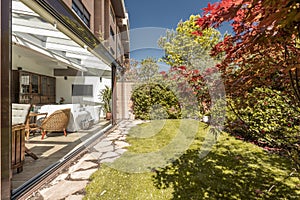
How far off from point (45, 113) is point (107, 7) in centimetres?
937

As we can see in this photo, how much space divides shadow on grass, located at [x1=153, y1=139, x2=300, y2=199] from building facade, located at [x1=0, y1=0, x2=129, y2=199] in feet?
7.23

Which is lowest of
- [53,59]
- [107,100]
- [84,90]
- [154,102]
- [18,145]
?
[18,145]

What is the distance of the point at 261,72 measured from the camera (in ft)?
6.59

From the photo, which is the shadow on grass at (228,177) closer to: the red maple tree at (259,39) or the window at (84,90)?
the red maple tree at (259,39)

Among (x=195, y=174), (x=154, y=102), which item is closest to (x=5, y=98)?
(x=195, y=174)

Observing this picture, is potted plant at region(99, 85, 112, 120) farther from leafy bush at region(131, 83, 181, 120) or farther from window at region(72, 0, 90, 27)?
window at region(72, 0, 90, 27)

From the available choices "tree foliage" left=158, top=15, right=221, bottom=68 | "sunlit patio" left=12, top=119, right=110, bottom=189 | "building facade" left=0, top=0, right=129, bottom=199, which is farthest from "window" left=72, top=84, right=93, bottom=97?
"tree foliage" left=158, top=15, right=221, bottom=68

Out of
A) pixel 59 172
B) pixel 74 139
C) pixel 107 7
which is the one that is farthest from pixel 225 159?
pixel 107 7

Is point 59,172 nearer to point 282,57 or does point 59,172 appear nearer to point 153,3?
point 282,57

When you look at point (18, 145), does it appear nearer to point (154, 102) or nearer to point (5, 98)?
point (5, 98)

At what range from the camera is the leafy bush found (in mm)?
9461

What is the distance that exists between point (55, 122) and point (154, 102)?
5316 mm

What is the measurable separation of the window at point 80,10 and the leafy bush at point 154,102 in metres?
4.79

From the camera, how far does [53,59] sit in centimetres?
734
